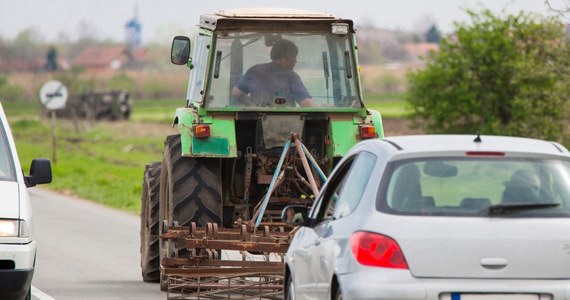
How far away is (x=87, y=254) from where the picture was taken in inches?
687

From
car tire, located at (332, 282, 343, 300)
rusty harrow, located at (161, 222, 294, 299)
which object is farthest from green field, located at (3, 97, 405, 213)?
car tire, located at (332, 282, 343, 300)

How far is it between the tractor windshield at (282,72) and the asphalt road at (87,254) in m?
1.93

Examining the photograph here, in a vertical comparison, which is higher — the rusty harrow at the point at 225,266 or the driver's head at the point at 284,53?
the driver's head at the point at 284,53

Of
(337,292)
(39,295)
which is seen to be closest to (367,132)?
(39,295)

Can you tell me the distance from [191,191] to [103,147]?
4386 centimetres

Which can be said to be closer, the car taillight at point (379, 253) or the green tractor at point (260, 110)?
the car taillight at point (379, 253)

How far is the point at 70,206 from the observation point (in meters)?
26.7

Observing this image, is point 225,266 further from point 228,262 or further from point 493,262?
point 493,262

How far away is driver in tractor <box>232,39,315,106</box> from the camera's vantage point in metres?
13.8

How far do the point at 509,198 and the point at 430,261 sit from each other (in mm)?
603

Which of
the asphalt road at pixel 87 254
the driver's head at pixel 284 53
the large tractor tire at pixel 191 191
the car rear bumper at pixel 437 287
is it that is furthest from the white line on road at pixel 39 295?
the car rear bumper at pixel 437 287

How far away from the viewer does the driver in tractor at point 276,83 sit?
13758 millimetres

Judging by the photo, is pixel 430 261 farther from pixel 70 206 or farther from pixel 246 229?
pixel 70 206

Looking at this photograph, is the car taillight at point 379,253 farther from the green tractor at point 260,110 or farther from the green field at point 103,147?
the green field at point 103,147
